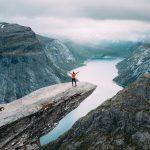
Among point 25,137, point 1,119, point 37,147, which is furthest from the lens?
point 37,147

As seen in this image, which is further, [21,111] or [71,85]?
[71,85]

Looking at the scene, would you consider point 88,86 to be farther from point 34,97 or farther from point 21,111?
point 21,111

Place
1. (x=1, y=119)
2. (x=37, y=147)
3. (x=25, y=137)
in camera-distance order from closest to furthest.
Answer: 1. (x=1, y=119)
2. (x=25, y=137)
3. (x=37, y=147)

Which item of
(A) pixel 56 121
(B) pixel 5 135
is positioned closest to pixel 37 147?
(A) pixel 56 121

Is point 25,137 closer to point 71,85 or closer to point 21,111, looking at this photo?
point 21,111

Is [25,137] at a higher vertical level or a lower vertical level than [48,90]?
lower

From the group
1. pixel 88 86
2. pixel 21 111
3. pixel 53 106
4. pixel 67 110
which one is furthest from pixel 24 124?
pixel 88 86
